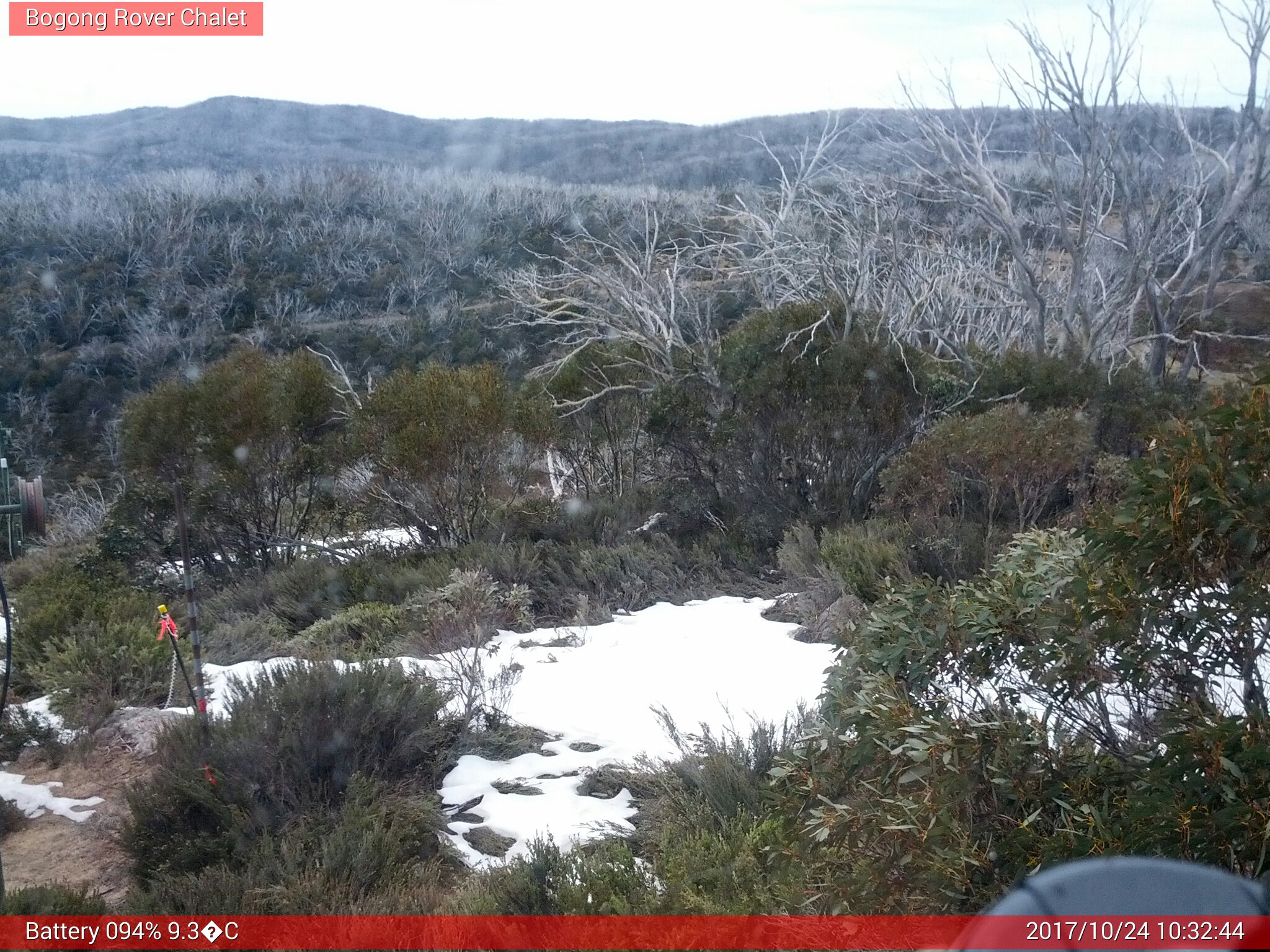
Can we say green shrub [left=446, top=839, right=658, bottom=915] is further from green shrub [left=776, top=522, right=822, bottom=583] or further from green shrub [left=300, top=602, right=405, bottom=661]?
green shrub [left=776, top=522, right=822, bottom=583]

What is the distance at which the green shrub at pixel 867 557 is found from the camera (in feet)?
20.9

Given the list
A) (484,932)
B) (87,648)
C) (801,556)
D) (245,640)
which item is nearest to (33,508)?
(484,932)

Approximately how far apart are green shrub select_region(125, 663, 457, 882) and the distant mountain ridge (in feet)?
51.5

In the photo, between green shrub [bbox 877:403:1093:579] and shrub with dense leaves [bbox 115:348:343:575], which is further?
shrub with dense leaves [bbox 115:348:343:575]

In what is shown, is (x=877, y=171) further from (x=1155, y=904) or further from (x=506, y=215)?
(x=506, y=215)

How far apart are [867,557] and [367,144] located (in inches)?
1584

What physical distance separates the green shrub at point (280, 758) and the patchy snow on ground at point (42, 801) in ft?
2.17

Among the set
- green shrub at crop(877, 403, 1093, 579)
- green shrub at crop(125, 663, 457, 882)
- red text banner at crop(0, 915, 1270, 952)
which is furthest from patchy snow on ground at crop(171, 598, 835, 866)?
green shrub at crop(877, 403, 1093, 579)

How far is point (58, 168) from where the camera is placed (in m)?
27.4

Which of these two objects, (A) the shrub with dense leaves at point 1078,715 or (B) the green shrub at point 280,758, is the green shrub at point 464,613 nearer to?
(B) the green shrub at point 280,758

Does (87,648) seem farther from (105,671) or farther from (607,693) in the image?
(607,693)

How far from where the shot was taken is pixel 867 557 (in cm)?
657

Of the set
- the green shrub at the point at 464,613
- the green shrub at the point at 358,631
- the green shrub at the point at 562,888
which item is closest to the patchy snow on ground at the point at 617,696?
the green shrub at the point at 464,613

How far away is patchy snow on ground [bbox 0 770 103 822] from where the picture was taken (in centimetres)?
A: 477
